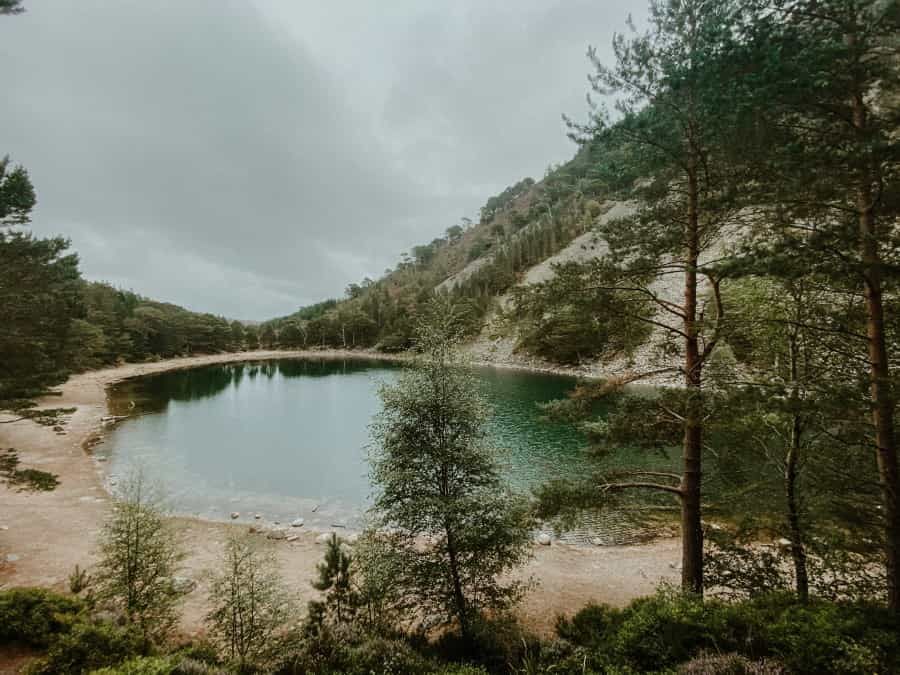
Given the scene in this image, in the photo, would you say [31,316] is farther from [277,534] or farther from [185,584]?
[277,534]

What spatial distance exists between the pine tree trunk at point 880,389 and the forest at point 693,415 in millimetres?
30

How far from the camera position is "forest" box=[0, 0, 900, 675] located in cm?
482

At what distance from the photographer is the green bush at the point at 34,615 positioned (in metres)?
6.58

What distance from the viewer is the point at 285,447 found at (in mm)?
26688

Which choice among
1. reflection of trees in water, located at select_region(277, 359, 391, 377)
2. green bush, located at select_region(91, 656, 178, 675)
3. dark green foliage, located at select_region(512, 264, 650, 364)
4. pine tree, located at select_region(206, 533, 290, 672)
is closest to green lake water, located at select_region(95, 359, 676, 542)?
dark green foliage, located at select_region(512, 264, 650, 364)

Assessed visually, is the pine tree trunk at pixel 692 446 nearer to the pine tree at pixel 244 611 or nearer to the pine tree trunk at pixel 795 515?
the pine tree trunk at pixel 795 515

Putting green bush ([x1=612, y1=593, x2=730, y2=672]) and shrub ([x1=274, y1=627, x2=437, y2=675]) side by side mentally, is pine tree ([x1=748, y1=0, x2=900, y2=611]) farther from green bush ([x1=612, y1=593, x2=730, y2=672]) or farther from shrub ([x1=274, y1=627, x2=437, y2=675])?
shrub ([x1=274, y1=627, x2=437, y2=675])

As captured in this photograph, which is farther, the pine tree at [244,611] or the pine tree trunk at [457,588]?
the pine tree trunk at [457,588]

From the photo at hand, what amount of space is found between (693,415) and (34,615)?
12.3m

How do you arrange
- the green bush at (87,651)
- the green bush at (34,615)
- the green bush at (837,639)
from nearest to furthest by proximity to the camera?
1. the green bush at (837,639)
2. the green bush at (87,651)
3. the green bush at (34,615)

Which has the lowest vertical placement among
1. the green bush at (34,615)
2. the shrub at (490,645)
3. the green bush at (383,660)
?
the shrub at (490,645)

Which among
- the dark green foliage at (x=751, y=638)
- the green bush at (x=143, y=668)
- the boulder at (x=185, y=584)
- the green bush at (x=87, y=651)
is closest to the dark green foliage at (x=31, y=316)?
the boulder at (x=185, y=584)

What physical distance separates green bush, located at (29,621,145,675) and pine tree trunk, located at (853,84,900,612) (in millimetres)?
10824

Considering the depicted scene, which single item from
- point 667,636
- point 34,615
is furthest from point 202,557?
point 667,636
